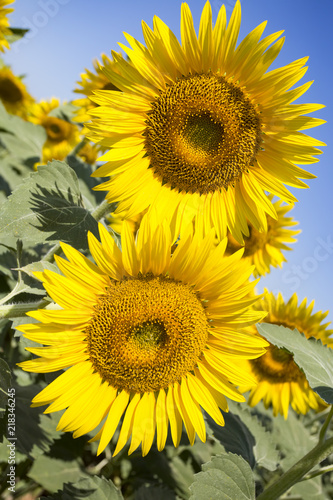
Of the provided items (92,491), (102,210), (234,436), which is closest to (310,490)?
(234,436)

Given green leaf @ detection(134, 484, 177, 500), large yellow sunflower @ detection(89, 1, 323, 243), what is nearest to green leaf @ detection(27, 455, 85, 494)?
green leaf @ detection(134, 484, 177, 500)

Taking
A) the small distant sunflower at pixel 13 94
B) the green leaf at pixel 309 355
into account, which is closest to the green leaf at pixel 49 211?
the green leaf at pixel 309 355

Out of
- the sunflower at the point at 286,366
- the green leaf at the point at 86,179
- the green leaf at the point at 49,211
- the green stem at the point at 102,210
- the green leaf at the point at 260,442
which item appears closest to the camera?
the green leaf at the point at 49,211

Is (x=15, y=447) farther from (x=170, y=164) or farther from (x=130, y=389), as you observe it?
(x=170, y=164)

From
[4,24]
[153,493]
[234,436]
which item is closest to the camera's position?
[234,436]

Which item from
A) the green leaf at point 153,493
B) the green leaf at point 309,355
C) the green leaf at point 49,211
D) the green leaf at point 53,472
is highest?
the green leaf at point 309,355

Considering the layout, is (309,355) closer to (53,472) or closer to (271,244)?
(271,244)

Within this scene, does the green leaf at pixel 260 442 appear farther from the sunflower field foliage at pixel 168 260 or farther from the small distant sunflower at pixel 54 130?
the small distant sunflower at pixel 54 130
